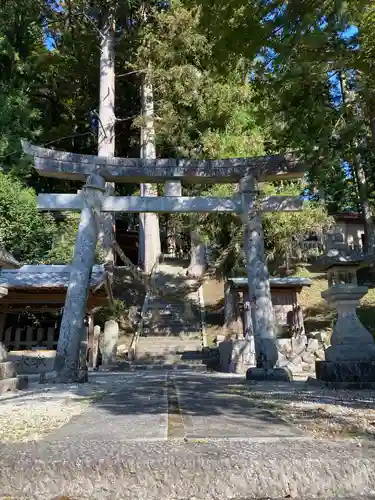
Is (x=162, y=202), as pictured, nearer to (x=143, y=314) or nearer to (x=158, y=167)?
(x=158, y=167)

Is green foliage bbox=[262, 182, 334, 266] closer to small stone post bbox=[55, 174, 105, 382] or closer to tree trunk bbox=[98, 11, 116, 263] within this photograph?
tree trunk bbox=[98, 11, 116, 263]

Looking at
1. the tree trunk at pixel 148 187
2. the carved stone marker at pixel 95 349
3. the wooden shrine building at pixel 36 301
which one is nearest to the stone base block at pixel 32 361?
the wooden shrine building at pixel 36 301

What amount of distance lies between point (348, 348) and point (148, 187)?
13337mm

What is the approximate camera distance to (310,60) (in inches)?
170

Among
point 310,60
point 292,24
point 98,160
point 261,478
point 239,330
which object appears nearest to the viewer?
point 261,478

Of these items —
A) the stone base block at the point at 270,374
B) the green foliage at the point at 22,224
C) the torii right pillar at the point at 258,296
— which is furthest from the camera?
the green foliage at the point at 22,224

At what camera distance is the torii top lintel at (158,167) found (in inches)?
317

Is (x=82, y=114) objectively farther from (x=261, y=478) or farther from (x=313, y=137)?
(x=261, y=478)

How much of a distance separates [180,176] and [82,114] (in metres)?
14.8

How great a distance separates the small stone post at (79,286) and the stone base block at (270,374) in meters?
3.14

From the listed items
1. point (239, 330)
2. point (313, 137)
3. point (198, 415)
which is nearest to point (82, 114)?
point (239, 330)

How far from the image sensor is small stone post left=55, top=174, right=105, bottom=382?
6.95m

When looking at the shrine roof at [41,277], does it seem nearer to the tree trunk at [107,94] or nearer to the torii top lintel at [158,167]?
the torii top lintel at [158,167]

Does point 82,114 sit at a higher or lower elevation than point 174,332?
higher
